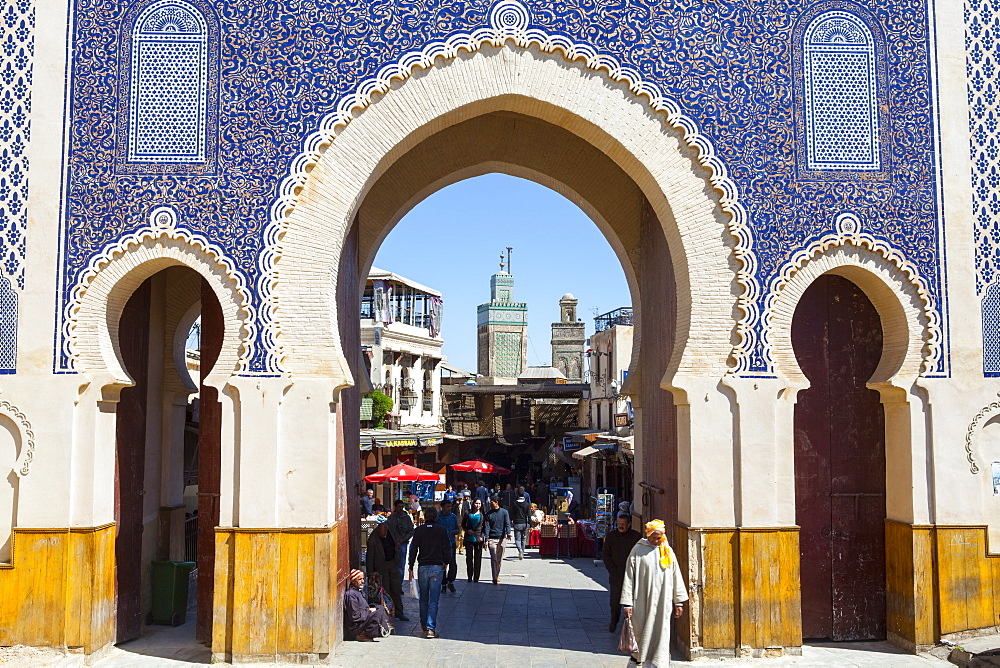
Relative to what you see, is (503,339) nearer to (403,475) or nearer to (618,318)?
(618,318)

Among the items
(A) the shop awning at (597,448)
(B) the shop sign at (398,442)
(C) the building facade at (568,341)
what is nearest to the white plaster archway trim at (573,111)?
(A) the shop awning at (597,448)

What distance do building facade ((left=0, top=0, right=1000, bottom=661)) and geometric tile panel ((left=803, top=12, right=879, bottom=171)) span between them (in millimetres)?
22

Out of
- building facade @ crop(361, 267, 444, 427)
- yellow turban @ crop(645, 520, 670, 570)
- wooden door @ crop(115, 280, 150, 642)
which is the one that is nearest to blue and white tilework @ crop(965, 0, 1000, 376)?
yellow turban @ crop(645, 520, 670, 570)

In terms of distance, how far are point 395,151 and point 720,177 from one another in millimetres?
2816

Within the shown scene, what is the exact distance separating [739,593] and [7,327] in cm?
633

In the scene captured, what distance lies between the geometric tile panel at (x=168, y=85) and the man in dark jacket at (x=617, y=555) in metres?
5.14

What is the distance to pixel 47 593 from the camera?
724 cm

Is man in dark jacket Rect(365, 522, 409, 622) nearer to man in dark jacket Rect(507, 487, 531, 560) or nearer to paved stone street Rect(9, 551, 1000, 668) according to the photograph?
paved stone street Rect(9, 551, 1000, 668)

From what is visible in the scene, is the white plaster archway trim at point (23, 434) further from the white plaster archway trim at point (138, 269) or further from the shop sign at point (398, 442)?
the shop sign at point (398, 442)

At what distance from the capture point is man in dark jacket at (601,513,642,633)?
28.7 ft

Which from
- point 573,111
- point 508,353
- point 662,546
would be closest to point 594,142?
point 573,111

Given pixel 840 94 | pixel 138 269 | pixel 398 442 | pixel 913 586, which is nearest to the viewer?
pixel 138 269

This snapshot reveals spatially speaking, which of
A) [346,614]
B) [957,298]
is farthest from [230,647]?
[957,298]

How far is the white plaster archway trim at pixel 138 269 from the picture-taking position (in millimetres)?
7484
